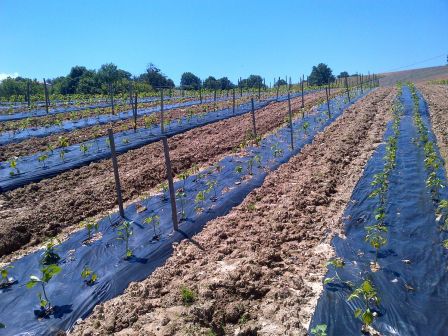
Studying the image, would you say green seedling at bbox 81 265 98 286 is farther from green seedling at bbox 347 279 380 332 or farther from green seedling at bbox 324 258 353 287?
green seedling at bbox 347 279 380 332

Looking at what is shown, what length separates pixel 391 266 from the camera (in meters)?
4.73

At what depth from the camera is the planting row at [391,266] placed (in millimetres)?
3654

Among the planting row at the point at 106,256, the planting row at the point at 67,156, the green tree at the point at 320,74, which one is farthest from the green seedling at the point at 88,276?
the green tree at the point at 320,74

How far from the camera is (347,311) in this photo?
3.83 metres

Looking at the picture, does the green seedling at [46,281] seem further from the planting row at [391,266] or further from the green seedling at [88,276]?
the planting row at [391,266]

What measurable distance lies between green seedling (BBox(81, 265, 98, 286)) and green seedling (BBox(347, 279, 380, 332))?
3.09m

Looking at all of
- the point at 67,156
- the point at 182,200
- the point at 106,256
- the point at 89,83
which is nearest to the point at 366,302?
the point at 106,256

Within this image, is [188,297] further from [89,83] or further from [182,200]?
[89,83]

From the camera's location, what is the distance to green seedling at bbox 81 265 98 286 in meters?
4.83

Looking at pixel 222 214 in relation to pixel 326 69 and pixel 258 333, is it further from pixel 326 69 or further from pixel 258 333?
pixel 326 69

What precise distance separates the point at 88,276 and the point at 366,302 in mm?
3429

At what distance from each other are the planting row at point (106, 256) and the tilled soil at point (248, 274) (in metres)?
0.26

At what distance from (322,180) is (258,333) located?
5053mm

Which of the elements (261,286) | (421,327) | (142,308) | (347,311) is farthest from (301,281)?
(142,308)
